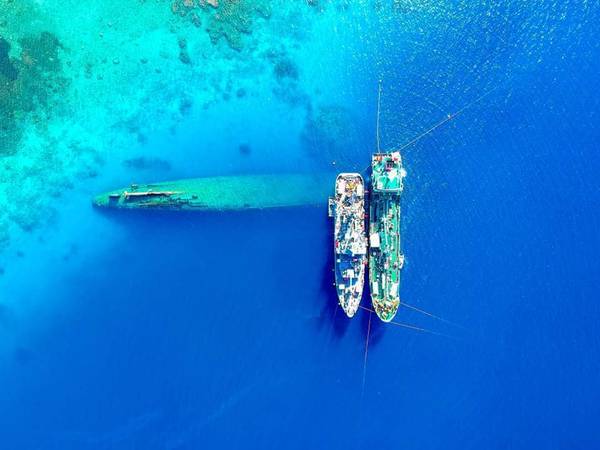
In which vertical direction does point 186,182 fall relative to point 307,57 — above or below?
below

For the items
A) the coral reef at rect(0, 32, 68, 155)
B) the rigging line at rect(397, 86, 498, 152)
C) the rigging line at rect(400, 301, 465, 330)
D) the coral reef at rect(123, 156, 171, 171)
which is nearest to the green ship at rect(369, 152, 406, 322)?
the rigging line at rect(400, 301, 465, 330)

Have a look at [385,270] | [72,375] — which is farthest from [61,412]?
[385,270]

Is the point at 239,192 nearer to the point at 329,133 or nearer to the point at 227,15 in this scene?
the point at 329,133

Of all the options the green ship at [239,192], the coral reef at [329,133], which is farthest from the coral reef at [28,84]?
the coral reef at [329,133]

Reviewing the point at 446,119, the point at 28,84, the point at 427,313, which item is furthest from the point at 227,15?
the point at 427,313

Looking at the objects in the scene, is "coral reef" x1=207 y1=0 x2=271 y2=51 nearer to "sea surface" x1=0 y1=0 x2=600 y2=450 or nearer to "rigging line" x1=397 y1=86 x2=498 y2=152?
"sea surface" x1=0 y1=0 x2=600 y2=450

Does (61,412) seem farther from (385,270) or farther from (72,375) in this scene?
(385,270)

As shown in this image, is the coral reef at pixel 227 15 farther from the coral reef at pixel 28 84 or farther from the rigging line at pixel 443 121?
the rigging line at pixel 443 121
